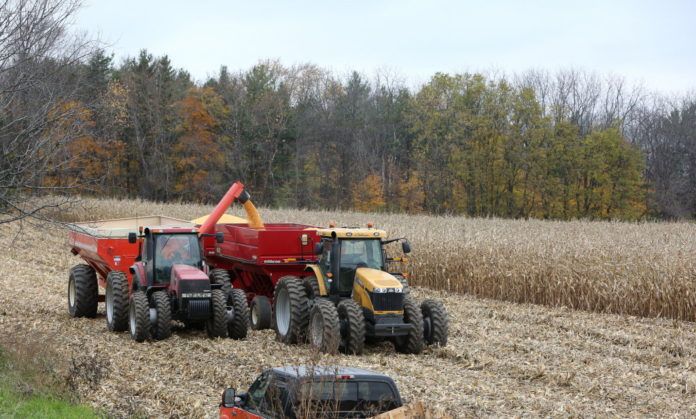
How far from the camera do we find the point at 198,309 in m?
13.8

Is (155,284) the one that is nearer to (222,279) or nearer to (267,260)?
(222,279)

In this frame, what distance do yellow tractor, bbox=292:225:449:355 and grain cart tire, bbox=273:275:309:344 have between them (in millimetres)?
127

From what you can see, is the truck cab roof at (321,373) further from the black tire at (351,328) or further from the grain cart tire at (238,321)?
the grain cart tire at (238,321)

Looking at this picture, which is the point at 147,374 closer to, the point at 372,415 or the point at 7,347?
the point at 7,347

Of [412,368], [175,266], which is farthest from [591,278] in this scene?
[175,266]

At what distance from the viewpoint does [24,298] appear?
1933 centimetres

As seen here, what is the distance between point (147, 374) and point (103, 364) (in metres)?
0.63

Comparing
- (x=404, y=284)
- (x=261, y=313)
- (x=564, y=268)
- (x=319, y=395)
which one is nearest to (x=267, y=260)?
(x=261, y=313)

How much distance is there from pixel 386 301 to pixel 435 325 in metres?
0.96

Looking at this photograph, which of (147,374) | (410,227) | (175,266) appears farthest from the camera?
(410,227)

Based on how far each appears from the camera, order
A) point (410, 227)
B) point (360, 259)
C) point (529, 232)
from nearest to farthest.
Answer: point (360, 259)
point (529, 232)
point (410, 227)

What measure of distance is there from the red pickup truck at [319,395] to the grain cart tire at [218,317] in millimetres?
6358

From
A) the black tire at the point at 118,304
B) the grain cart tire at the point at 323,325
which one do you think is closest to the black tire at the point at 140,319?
the black tire at the point at 118,304

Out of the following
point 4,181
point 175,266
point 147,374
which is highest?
point 4,181
